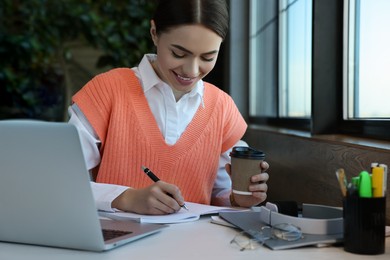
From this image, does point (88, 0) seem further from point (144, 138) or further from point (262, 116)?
point (144, 138)

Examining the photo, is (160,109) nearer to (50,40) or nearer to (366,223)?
(366,223)

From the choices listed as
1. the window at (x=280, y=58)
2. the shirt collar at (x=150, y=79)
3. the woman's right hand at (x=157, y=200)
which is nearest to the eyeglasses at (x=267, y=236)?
the woman's right hand at (x=157, y=200)

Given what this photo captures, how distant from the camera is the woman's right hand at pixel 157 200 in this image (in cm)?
142

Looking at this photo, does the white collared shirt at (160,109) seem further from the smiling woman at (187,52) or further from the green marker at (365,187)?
the green marker at (365,187)

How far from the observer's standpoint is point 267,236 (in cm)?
118

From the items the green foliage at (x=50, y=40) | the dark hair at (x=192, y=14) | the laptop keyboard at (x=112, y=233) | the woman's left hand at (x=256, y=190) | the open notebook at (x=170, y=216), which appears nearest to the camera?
the laptop keyboard at (x=112, y=233)

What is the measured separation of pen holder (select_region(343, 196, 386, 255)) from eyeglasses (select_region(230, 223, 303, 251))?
4.3 inches

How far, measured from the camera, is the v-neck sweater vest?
5.75 ft

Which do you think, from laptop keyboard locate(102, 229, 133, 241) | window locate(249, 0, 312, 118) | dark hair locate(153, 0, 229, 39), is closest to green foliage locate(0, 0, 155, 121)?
window locate(249, 0, 312, 118)

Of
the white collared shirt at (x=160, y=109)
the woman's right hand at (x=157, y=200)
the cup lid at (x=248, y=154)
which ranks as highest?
the white collared shirt at (x=160, y=109)

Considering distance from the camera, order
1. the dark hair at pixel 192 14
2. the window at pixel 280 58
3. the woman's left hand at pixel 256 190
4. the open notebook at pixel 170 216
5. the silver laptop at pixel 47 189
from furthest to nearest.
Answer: the window at pixel 280 58 → the dark hair at pixel 192 14 → the woman's left hand at pixel 256 190 → the open notebook at pixel 170 216 → the silver laptop at pixel 47 189

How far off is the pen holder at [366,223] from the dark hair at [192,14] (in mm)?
690

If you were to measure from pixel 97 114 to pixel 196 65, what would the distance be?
319 millimetres

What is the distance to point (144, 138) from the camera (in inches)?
69.6
